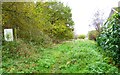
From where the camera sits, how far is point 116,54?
3625mm

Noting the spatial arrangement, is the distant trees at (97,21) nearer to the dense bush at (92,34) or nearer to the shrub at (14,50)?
the dense bush at (92,34)

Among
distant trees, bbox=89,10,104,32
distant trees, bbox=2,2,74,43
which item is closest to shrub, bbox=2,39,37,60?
distant trees, bbox=2,2,74,43

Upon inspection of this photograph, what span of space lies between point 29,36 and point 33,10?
1232mm

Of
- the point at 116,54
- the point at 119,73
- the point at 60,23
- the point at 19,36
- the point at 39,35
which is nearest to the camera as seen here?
the point at 119,73

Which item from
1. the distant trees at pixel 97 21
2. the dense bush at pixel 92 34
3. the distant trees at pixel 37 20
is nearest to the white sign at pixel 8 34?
the distant trees at pixel 37 20

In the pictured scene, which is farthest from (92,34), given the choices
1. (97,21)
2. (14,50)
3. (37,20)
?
(14,50)

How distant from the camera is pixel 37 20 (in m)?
5.15

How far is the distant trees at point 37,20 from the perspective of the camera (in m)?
4.64

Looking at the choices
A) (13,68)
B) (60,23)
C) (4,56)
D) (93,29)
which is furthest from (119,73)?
(93,29)

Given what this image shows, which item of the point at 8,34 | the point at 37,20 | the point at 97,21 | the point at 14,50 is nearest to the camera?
the point at 14,50

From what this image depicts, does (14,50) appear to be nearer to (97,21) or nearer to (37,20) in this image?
(37,20)

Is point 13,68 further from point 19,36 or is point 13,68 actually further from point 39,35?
point 39,35

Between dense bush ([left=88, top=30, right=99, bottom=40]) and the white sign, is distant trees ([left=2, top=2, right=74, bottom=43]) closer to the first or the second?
the white sign

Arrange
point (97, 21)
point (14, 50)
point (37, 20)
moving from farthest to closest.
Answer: point (97, 21) < point (37, 20) < point (14, 50)
